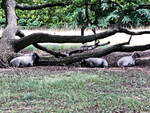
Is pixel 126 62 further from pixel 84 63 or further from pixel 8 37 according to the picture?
pixel 8 37

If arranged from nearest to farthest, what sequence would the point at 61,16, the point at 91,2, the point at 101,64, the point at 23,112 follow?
the point at 23,112
the point at 101,64
the point at 91,2
the point at 61,16

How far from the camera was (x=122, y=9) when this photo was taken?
17.4 metres

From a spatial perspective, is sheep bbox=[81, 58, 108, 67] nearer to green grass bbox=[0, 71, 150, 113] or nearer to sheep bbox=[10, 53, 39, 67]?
sheep bbox=[10, 53, 39, 67]

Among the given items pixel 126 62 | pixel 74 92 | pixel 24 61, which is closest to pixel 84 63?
pixel 126 62

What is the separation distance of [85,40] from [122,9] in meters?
2.56

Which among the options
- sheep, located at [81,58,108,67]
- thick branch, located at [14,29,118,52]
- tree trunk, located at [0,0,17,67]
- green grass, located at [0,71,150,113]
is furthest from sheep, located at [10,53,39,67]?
green grass, located at [0,71,150,113]

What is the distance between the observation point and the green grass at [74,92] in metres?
7.75

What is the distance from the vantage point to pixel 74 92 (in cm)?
924

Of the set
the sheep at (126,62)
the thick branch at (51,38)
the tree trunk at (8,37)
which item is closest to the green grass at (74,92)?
the sheep at (126,62)

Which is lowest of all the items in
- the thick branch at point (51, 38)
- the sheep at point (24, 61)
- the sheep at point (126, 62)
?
the sheep at point (126, 62)

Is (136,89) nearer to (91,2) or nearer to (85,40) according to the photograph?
(85,40)

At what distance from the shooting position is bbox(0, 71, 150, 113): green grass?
25.4 feet

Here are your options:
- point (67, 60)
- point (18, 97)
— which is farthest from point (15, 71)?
point (18, 97)

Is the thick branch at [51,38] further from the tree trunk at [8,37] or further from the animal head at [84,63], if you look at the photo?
the animal head at [84,63]
